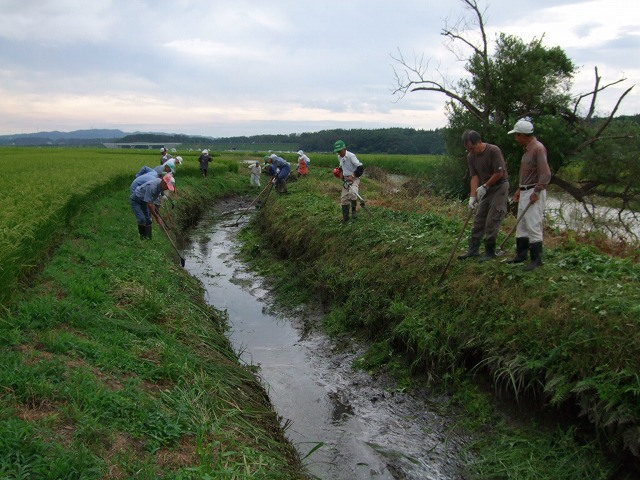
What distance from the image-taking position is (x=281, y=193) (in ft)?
63.2

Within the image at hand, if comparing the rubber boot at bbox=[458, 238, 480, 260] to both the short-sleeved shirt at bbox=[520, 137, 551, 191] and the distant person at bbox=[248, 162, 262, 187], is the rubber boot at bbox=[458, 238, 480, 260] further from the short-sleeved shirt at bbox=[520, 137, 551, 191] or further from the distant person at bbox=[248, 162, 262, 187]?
the distant person at bbox=[248, 162, 262, 187]

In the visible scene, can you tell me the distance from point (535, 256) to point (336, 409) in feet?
10.3

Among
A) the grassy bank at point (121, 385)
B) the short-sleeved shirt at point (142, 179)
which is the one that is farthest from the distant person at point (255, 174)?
the grassy bank at point (121, 385)

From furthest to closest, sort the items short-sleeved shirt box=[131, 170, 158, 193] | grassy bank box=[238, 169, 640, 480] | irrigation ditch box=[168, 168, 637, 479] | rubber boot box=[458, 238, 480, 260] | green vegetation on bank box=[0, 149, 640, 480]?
1. short-sleeved shirt box=[131, 170, 158, 193]
2. rubber boot box=[458, 238, 480, 260]
3. irrigation ditch box=[168, 168, 637, 479]
4. grassy bank box=[238, 169, 640, 480]
5. green vegetation on bank box=[0, 149, 640, 480]

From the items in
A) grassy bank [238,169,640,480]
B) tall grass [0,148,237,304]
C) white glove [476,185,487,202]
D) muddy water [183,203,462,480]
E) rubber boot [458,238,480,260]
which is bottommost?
muddy water [183,203,462,480]

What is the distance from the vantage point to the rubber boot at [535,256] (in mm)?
6399

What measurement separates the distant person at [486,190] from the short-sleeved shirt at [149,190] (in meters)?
5.82

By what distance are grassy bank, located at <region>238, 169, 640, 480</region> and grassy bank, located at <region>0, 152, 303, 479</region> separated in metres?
2.01

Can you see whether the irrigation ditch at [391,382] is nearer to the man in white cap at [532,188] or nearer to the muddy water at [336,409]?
the muddy water at [336,409]

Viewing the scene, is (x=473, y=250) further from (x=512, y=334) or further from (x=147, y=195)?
(x=147, y=195)

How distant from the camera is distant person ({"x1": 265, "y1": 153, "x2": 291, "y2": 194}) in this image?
1875 centimetres

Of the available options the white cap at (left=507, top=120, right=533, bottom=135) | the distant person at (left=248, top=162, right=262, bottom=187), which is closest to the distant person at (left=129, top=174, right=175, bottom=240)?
the white cap at (left=507, top=120, right=533, bottom=135)

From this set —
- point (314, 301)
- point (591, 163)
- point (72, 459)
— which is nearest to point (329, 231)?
point (314, 301)

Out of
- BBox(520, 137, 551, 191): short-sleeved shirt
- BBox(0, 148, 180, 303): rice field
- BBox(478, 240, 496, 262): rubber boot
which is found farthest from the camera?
BBox(478, 240, 496, 262): rubber boot
